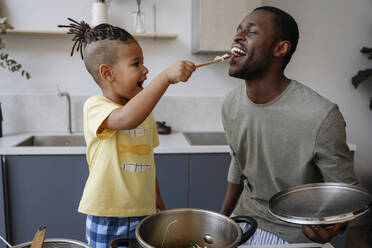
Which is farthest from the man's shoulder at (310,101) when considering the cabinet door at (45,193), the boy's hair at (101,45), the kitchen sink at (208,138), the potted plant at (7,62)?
the potted plant at (7,62)

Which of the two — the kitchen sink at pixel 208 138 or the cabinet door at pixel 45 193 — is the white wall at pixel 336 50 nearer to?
the kitchen sink at pixel 208 138

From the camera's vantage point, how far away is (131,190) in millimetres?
1126

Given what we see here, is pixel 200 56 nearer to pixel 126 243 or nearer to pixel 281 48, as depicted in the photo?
pixel 281 48

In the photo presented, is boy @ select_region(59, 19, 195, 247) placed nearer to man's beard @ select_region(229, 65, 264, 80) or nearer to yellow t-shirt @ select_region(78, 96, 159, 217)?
yellow t-shirt @ select_region(78, 96, 159, 217)

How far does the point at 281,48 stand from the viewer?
45.2 inches

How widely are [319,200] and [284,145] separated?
15.6 inches

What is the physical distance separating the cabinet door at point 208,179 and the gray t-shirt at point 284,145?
28.3 inches

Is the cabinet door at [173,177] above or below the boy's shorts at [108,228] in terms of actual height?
below

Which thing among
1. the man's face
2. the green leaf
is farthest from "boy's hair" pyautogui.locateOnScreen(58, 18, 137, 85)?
the green leaf

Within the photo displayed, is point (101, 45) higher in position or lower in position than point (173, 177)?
higher

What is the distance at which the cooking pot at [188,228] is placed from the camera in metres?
0.76

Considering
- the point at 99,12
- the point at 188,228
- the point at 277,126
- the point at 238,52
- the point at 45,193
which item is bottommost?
the point at 45,193

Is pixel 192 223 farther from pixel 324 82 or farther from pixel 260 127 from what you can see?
pixel 324 82

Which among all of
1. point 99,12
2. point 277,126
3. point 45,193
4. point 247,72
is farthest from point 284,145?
point 99,12
